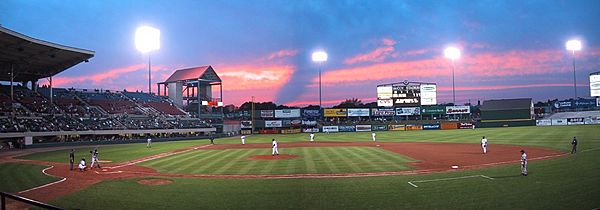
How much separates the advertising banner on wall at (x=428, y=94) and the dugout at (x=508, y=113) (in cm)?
1143

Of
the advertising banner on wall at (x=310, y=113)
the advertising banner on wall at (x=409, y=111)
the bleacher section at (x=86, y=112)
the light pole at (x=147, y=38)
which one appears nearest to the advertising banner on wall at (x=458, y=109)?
the advertising banner on wall at (x=409, y=111)

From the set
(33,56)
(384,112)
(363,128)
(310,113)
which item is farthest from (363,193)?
(384,112)

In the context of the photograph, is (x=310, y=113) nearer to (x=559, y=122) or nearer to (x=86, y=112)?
(x=86, y=112)

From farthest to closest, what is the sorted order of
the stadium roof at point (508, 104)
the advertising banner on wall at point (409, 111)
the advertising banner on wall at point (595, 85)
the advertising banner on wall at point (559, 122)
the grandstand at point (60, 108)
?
the advertising banner on wall at point (409, 111) → the stadium roof at point (508, 104) → the advertising banner on wall at point (559, 122) → the advertising banner on wall at point (595, 85) → the grandstand at point (60, 108)

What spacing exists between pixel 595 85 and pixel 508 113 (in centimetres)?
1593

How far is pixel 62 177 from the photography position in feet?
69.5

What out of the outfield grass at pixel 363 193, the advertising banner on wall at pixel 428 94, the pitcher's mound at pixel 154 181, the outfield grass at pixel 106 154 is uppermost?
the advertising banner on wall at pixel 428 94

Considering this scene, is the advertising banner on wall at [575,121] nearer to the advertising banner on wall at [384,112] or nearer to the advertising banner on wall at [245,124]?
the advertising banner on wall at [384,112]

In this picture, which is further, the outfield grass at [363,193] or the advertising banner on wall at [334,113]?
the advertising banner on wall at [334,113]

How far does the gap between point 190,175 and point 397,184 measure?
10840 millimetres

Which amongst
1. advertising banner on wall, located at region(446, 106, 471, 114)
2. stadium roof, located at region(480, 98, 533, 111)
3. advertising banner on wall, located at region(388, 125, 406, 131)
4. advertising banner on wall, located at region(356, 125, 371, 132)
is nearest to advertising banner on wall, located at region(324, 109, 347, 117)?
advertising banner on wall, located at region(356, 125, 371, 132)

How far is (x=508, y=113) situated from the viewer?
84.8 m

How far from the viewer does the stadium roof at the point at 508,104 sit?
8481 cm

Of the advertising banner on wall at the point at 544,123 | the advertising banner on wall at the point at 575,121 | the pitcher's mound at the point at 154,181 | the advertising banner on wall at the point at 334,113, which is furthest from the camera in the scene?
the advertising banner on wall at the point at 334,113
